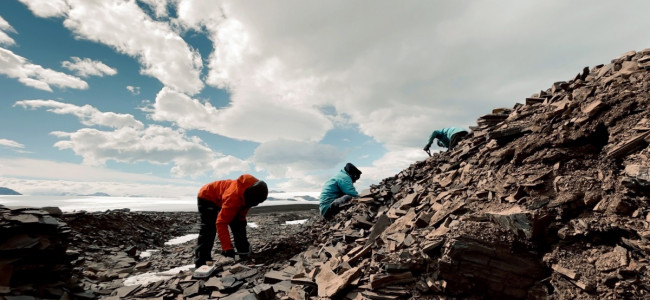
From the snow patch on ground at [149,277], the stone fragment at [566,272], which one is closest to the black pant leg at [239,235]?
the snow patch on ground at [149,277]

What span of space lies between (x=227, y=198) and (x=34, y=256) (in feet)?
12.8

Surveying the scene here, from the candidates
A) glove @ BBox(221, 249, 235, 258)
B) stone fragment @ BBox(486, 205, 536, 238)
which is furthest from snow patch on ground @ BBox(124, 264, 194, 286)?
stone fragment @ BBox(486, 205, 536, 238)

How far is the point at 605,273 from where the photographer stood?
10.1ft

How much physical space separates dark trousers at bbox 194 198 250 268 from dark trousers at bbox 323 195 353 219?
286 centimetres

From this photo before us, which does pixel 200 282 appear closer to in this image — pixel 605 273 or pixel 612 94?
pixel 605 273

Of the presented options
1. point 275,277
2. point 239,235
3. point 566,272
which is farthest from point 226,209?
point 566,272

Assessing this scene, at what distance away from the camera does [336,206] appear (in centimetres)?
906

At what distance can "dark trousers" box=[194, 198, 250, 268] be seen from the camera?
7191 mm

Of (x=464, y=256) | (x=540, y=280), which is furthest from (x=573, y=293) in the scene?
(x=464, y=256)

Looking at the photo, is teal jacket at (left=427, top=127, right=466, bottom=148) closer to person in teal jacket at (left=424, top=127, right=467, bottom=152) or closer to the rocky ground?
person in teal jacket at (left=424, top=127, right=467, bottom=152)

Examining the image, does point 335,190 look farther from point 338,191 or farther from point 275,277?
point 275,277

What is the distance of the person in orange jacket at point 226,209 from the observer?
6711 mm

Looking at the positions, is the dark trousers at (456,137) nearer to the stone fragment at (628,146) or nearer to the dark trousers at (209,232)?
the stone fragment at (628,146)

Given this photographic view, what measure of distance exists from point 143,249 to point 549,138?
1518cm
